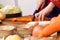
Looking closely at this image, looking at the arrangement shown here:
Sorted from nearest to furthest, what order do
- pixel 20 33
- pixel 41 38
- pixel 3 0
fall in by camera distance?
pixel 41 38 < pixel 20 33 < pixel 3 0

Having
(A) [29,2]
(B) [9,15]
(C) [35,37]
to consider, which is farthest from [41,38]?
(A) [29,2]

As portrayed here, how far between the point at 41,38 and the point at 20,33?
0.13 meters

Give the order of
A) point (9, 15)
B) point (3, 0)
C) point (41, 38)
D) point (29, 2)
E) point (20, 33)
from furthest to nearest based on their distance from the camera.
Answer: point (3, 0)
point (29, 2)
point (9, 15)
point (20, 33)
point (41, 38)

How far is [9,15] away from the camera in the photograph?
148cm

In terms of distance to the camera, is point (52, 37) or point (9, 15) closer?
point (52, 37)

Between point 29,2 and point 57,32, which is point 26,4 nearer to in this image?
point 29,2

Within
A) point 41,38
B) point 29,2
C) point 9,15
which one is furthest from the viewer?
point 29,2

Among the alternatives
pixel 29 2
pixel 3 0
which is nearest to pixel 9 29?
pixel 29 2

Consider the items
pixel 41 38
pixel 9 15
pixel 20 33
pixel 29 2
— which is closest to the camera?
pixel 41 38

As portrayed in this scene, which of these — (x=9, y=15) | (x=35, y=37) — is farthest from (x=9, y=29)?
(x=9, y=15)

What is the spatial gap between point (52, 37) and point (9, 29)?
22 cm

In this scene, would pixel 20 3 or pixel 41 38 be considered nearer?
pixel 41 38

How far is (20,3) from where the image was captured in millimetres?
3113

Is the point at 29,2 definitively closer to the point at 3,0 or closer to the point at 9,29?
the point at 3,0
